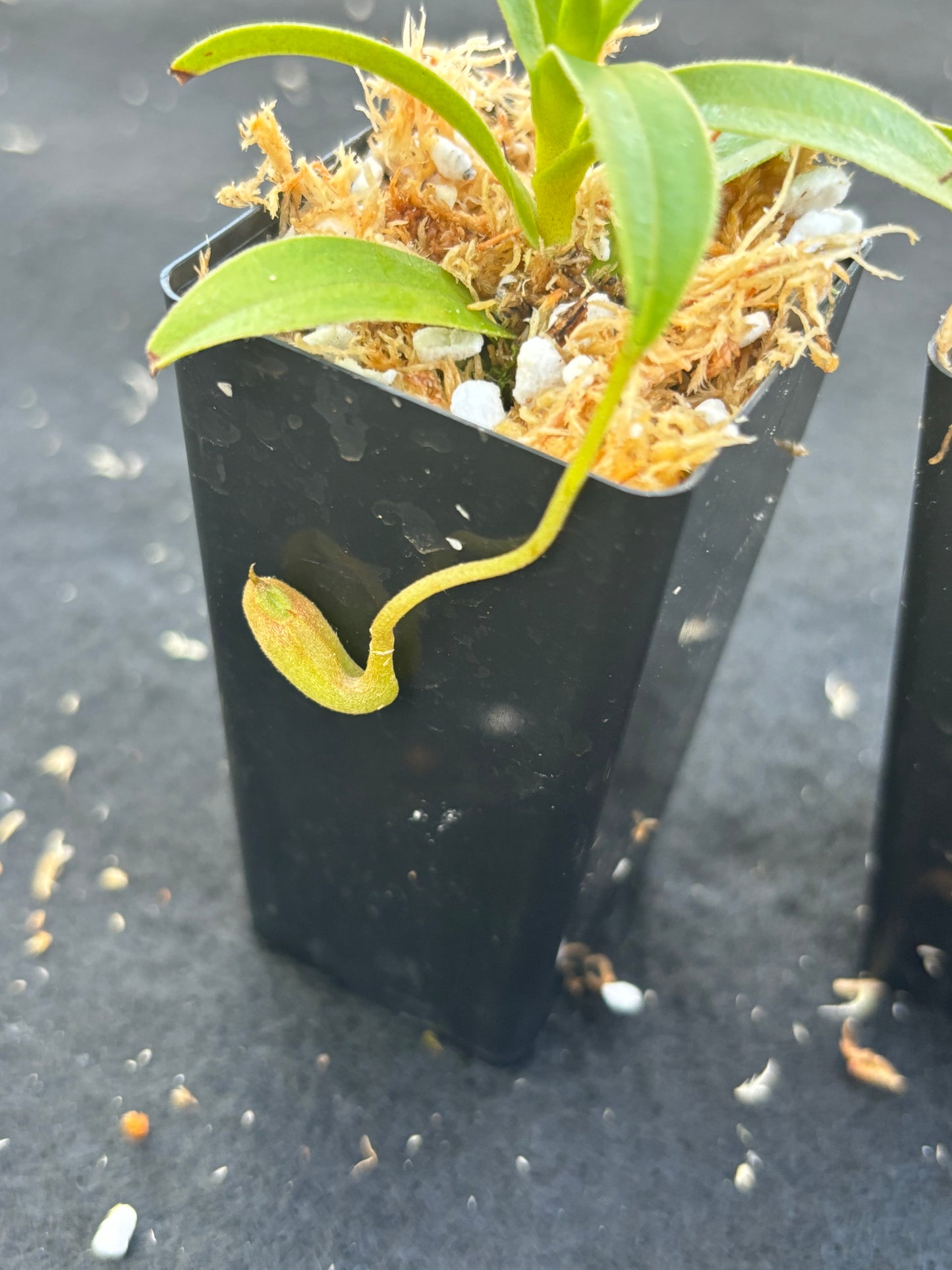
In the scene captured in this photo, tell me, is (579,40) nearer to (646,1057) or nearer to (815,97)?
(815,97)

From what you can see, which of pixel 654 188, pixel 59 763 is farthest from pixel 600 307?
pixel 59 763

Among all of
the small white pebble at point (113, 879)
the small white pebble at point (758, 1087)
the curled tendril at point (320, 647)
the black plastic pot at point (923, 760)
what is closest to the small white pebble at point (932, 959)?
the black plastic pot at point (923, 760)

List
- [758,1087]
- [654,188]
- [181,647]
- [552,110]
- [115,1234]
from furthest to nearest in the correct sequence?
[181,647] → [758,1087] → [115,1234] → [552,110] → [654,188]

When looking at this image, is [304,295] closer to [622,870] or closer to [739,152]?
[739,152]

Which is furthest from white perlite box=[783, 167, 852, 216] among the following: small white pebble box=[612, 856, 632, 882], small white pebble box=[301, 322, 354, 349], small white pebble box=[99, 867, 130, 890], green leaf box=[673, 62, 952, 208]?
small white pebble box=[99, 867, 130, 890]

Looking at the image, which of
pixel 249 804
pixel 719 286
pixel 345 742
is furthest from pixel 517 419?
pixel 249 804

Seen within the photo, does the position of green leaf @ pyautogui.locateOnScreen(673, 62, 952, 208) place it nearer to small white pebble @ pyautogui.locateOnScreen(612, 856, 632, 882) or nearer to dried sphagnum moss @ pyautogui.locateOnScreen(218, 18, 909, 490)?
dried sphagnum moss @ pyautogui.locateOnScreen(218, 18, 909, 490)

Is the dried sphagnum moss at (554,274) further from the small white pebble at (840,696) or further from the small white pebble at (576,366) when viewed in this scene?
the small white pebble at (840,696)
